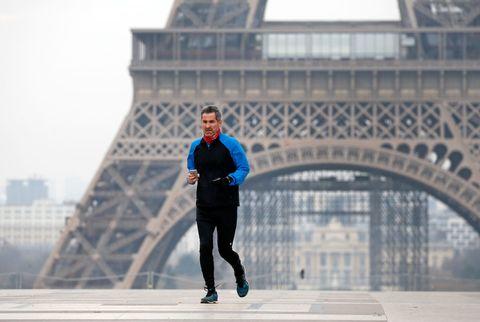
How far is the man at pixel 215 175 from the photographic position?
1273cm

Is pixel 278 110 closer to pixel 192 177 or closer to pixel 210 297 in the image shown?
pixel 210 297

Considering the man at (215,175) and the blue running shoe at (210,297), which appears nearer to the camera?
the man at (215,175)

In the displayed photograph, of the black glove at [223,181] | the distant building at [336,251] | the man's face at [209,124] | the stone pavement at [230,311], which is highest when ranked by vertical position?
the man's face at [209,124]

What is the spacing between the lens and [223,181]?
41.7ft

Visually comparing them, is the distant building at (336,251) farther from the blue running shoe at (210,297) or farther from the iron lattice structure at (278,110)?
the blue running shoe at (210,297)

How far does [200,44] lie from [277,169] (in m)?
5.93

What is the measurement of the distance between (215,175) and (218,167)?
8 centimetres

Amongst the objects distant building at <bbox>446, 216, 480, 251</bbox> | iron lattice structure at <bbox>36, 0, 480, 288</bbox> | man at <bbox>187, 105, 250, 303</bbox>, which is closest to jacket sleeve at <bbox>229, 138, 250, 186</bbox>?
man at <bbox>187, 105, 250, 303</bbox>

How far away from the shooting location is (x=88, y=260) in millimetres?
48375

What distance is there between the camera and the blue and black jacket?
41.9 ft

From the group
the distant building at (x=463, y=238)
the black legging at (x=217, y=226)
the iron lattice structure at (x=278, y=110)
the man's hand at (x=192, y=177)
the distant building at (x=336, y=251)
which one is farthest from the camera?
the distant building at (x=336, y=251)

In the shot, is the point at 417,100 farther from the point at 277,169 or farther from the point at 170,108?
the point at 170,108

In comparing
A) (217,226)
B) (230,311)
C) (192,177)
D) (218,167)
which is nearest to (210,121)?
(218,167)

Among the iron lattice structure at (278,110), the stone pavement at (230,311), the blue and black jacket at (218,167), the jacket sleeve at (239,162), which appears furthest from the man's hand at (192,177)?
the iron lattice structure at (278,110)
